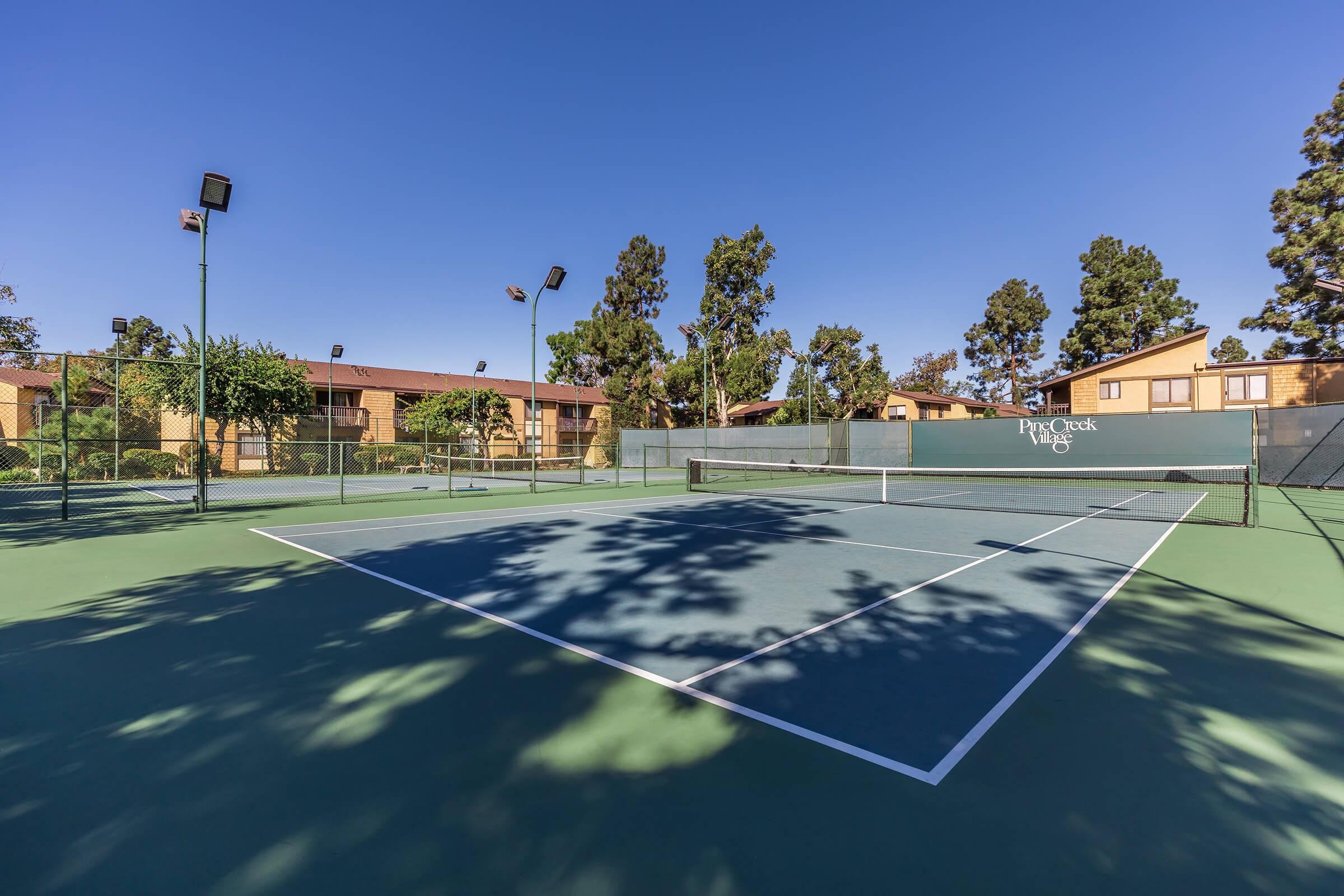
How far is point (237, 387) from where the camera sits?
28625 mm

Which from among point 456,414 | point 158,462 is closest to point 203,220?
point 158,462

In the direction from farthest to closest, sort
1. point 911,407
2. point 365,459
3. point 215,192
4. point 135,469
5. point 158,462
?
point 911,407 → point 365,459 → point 158,462 → point 135,469 → point 215,192

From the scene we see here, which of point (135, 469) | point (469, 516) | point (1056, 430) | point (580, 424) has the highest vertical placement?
point (580, 424)

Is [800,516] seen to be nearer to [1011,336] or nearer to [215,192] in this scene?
[215,192]

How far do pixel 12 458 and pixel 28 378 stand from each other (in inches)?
572

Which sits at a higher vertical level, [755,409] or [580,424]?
[755,409]

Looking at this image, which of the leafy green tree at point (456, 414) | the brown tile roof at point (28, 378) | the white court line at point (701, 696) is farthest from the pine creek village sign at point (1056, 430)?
the brown tile roof at point (28, 378)

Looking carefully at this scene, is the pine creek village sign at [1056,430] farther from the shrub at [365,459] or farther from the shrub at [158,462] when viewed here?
the shrub at [158,462]

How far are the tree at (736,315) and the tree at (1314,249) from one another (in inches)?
1061

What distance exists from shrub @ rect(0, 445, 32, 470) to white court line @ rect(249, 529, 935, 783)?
2582 centimetres

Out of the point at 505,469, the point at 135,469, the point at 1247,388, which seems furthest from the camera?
the point at 505,469

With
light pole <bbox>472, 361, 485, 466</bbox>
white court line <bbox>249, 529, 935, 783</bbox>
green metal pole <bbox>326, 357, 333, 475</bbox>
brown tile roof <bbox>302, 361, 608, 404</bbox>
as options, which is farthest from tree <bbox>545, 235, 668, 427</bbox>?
white court line <bbox>249, 529, 935, 783</bbox>

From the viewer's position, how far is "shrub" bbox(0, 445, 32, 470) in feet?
69.0

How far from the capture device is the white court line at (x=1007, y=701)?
275 cm
